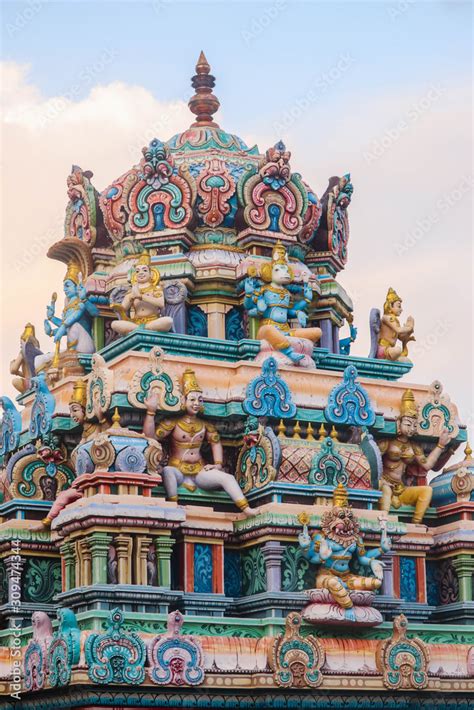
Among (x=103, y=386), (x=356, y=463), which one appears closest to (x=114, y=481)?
(x=103, y=386)

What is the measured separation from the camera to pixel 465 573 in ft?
92.4

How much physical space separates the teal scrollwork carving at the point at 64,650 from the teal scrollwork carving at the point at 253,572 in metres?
3.16

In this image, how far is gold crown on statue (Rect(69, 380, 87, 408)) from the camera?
27.2 meters

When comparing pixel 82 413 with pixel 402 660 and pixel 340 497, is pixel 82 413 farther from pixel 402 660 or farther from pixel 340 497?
pixel 402 660

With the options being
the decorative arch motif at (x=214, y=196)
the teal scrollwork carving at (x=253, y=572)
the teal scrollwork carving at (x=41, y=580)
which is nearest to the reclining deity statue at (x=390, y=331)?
the decorative arch motif at (x=214, y=196)

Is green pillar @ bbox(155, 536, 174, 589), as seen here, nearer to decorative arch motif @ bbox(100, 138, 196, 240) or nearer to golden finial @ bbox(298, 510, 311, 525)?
golden finial @ bbox(298, 510, 311, 525)

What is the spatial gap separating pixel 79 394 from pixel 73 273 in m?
3.89

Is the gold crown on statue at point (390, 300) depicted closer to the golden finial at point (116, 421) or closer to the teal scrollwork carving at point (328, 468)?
the teal scrollwork carving at point (328, 468)

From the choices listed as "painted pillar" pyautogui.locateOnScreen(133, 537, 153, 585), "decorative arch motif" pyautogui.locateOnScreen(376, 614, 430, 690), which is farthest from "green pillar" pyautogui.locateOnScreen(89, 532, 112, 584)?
"decorative arch motif" pyautogui.locateOnScreen(376, 614, 430, 690)

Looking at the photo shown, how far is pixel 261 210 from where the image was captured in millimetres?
29719

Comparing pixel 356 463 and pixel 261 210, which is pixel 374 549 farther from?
pixel 261 210

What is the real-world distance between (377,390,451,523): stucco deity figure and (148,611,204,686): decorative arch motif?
5504 millimetres

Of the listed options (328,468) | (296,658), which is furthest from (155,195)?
(296,658)

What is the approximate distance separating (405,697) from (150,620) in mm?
4264
